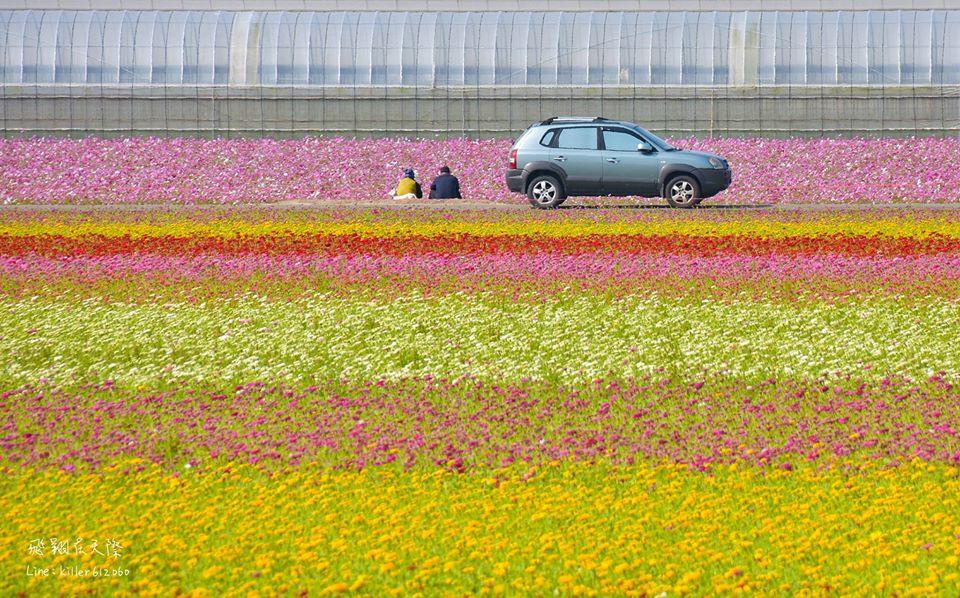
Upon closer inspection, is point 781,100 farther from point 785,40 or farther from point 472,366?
point 472,366

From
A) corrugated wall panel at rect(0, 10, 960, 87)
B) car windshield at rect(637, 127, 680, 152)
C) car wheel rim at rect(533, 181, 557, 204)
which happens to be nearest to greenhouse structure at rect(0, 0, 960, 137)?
corrugated wall panel at rect(0, 10, 960, 87)

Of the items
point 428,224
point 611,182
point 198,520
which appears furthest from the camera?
point 611,182

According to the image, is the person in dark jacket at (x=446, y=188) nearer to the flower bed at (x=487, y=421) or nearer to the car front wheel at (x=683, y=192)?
the car front wheel at (x=683, y=192)

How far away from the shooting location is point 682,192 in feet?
89.6

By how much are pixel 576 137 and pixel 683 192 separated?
2.52 metres

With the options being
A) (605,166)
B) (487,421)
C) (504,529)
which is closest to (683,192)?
(605,166)

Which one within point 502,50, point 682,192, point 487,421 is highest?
point 502,50

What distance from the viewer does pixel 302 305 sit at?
14555mm

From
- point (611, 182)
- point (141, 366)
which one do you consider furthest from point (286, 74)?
point (141, 366)

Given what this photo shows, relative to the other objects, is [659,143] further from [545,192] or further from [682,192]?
[545,192]

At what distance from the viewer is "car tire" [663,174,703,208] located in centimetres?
2716

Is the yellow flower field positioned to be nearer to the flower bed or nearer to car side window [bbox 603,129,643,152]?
the flower bed

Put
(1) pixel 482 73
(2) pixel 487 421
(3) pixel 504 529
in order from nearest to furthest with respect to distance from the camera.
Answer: (3) pixel 504 529 → (2) pixel 487 421 → (1) pixel 482 73

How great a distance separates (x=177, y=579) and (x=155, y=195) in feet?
90.4
